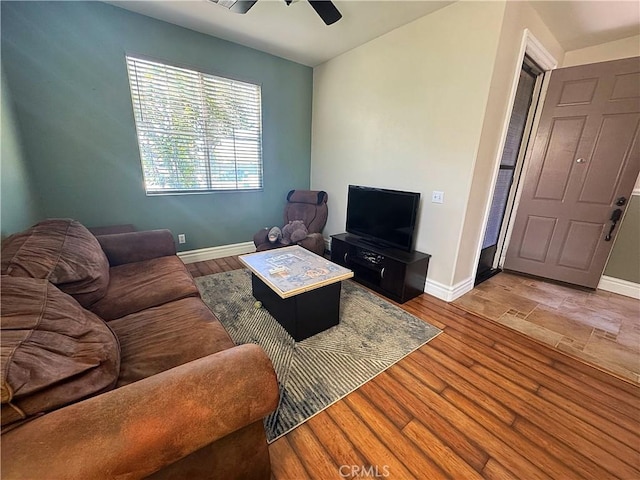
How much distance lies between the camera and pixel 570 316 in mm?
2432

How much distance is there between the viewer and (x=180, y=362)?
1.17 meters

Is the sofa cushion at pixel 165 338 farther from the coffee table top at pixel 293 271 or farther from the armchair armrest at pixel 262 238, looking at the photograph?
the armchair armrest at pixel 262 238

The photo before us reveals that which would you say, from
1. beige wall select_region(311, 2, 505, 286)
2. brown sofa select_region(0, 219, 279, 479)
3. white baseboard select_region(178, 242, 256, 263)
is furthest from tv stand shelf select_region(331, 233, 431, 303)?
brown sofa select_region(0, 219, 279, 479)

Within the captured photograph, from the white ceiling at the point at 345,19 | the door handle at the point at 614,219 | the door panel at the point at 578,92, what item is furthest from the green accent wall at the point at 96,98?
the door handle at the point at 614,219

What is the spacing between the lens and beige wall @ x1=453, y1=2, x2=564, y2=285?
83.0 inches

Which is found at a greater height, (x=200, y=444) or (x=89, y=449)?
(x=89, y=449)

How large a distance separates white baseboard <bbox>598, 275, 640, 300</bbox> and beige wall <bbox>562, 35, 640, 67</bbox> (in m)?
2.35

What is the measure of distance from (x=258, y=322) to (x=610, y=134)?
12.9 ft

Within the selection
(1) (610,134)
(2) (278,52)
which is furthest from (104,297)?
(1) (610,134)

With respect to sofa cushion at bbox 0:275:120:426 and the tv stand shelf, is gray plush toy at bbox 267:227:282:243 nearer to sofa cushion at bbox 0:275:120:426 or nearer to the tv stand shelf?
the tv stand shelf

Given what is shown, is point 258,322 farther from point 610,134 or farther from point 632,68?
point 632,68

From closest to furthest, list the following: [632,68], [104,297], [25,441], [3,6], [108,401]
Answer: [25,441] < [108,401] < [104,297] < [3,6] < [632,68]

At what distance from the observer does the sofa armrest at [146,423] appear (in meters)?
0.61

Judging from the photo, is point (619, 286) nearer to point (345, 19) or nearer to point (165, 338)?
point (345, 19)
